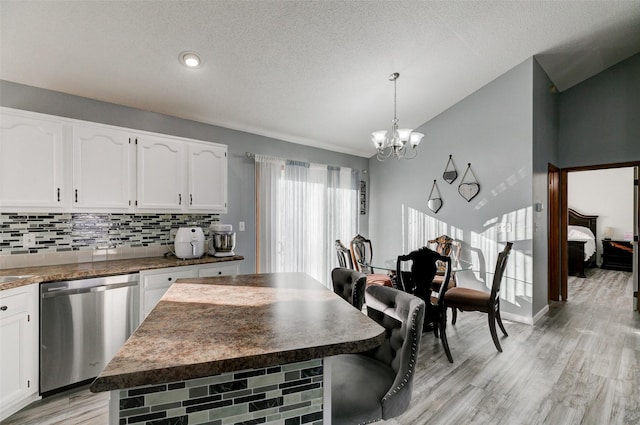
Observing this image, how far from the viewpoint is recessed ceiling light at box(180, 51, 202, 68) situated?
2.49 metres

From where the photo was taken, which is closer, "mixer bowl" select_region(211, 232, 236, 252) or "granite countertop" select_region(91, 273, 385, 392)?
"granite countertop" select_region(91, 273, 385, 392)

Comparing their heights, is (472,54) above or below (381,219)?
above

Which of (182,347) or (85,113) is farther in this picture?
(85,113)

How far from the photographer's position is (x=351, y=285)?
5.62 ft

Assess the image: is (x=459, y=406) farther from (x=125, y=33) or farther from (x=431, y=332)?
(x=125, y=33)

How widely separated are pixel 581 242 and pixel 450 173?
423 cm

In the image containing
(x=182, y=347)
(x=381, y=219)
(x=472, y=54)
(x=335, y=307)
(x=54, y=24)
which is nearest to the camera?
(x=182, y=347)

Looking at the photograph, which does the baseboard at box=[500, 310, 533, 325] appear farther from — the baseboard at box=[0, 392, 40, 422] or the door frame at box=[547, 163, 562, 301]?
the baseboard at box=[0, 392, 40, 422]

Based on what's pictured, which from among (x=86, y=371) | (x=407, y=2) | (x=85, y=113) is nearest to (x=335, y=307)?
(x=86, y=371)

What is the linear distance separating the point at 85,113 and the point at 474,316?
16.1ft

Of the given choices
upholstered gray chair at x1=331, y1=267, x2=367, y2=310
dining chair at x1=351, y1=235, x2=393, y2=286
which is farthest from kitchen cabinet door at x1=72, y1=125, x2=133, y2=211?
dining chair at x1=351, y1=235, x2=393, y2=286

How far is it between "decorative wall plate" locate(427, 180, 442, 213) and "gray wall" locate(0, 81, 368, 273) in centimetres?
151

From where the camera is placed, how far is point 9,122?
2.17 metres

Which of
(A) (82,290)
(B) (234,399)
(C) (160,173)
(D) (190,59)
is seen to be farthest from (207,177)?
(B) (234,399)
